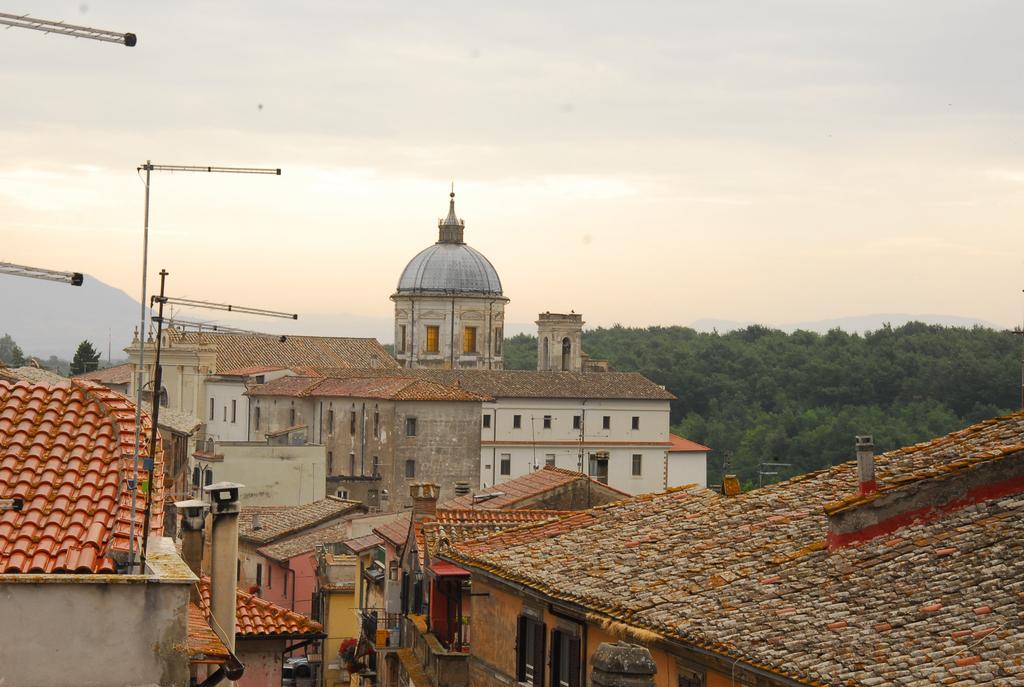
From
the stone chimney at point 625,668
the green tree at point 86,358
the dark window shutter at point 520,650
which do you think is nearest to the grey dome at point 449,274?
the green tree at point 86,358

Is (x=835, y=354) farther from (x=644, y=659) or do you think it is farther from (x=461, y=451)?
(x=644, y=659)

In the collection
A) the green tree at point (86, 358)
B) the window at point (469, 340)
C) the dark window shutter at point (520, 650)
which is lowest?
the dark window shutter at point (520, 650)

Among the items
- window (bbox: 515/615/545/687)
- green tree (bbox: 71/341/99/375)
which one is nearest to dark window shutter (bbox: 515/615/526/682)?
window (bbox: 515/615/545/687)

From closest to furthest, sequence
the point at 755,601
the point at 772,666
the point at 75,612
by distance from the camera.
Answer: the point at 75,612, the point at 772,666, the point at 755,601

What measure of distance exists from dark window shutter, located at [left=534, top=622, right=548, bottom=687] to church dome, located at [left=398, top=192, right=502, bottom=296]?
291 feet

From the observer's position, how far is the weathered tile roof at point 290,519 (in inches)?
1848

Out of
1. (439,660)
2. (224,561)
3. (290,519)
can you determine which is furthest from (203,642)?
(290,519)

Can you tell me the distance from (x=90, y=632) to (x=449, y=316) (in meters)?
95.9

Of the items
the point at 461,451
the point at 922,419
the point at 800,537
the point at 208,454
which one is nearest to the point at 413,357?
the point at 461,451

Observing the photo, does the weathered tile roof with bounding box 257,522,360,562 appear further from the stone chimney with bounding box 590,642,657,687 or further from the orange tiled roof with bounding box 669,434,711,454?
the orange tiled roof with bounding box 669,434,711,454

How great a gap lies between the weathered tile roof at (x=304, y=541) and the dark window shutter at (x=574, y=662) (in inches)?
1080

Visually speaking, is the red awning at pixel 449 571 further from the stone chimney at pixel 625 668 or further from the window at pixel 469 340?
the window at pixel 469 340

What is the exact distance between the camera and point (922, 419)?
332ft

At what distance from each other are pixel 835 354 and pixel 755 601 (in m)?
114
